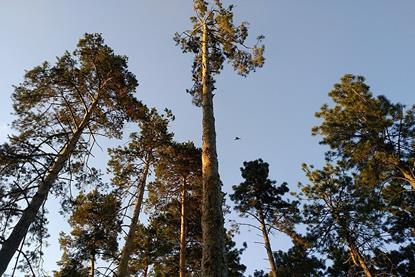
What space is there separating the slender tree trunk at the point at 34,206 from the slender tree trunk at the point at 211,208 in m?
5.09

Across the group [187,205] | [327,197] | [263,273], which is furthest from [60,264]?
[327,197]

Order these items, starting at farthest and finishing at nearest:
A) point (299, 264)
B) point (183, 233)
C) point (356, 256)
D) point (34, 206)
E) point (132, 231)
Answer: point (299, 264)
point (356, 256)
point (183, 233)
point (132, 231)
point (34, 206)

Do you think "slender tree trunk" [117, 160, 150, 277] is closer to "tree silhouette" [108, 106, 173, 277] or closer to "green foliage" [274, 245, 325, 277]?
"tree silhouette" [108, 106, 173, 277]

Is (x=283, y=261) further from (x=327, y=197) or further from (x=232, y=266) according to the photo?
(x=327, y=197)

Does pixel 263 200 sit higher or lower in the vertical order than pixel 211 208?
higher

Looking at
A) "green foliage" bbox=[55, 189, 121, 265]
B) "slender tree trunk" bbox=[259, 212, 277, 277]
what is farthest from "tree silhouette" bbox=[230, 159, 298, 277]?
"green foliage" bbox=[55, 189, 121, 265]

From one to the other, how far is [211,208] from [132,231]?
344 inches

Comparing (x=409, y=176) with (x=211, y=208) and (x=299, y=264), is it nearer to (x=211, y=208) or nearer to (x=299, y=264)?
(x=299, y=264)

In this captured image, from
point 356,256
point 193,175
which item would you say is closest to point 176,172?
point 193,175

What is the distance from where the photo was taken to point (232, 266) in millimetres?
21750

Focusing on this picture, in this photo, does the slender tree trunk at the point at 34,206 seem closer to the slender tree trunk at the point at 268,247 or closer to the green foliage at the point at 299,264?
the slender tree trunk at the point at 268,247

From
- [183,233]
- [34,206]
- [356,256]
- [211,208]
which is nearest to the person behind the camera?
[211,208]

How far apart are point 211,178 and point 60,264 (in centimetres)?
2216

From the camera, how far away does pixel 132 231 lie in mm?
14312
